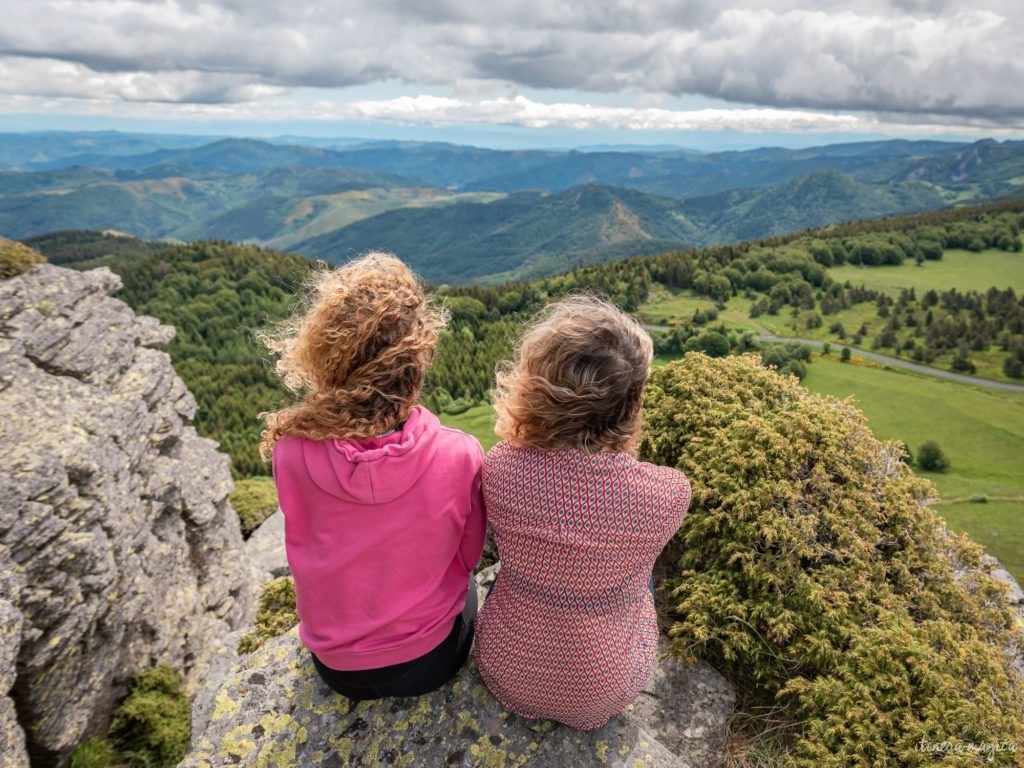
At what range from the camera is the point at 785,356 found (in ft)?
158

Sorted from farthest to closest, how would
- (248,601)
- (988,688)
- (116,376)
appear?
(248,601), (116,376), (988,688)

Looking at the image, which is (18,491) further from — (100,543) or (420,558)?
(420,558)

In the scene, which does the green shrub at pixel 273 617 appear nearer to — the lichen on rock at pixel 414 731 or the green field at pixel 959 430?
the lichen on rock at pixel 414 731

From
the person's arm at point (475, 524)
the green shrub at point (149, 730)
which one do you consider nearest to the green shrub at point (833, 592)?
the person's arm at point (475, 524)

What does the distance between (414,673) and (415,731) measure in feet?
1.96

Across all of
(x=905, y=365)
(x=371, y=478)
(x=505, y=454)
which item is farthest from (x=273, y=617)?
(x=905, y=365)

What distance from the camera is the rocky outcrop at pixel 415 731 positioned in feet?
16.6

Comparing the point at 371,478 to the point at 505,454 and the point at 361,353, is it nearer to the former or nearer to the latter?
the point at 361,353

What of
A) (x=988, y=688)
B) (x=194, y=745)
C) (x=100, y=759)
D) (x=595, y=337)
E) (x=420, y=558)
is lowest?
(x=100, y=759)

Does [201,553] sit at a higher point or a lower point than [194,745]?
lower

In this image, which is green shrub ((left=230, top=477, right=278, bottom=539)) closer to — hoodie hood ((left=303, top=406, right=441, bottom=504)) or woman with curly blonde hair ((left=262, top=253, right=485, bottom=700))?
woman with curly blonde hair ((left=262, top=253, right=485, bottom=700))

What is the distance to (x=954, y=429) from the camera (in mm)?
33438

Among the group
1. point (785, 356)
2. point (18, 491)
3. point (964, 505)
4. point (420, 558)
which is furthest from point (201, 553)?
point (785, 356)

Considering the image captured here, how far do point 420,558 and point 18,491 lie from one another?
8.11 metres
